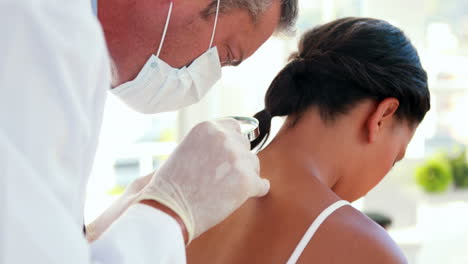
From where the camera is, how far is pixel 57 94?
Result: 72 centimetres

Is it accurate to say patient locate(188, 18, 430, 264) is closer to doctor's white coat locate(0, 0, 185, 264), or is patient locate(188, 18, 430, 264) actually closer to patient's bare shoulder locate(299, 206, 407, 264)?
patient's bare shoulder locate(299, 206, 407, 264)

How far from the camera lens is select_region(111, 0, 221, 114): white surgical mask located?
3.81 ft

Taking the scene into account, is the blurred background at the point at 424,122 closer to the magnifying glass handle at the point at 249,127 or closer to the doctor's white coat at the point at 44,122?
the magnifying glass handle at the point at 249,127

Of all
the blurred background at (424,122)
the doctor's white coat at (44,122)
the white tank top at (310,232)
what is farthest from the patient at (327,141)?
the blurred background at (424,122)

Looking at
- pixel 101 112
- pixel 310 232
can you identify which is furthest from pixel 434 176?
pixel 101 112

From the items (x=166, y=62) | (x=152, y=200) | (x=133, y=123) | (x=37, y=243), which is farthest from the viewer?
(x=133, y=123)

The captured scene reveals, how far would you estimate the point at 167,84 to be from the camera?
1.21 meters

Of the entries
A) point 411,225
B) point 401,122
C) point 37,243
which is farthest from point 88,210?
point 37,243

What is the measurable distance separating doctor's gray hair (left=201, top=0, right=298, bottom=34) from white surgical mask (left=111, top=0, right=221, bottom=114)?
1.0 inches

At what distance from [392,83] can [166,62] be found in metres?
0.50

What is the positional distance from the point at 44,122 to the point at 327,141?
771 mm

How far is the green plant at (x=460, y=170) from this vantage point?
10.1 feet

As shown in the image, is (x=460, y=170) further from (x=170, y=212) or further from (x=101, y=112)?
(x=101, y=112)

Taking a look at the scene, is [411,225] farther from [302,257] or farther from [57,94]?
[57,94]
